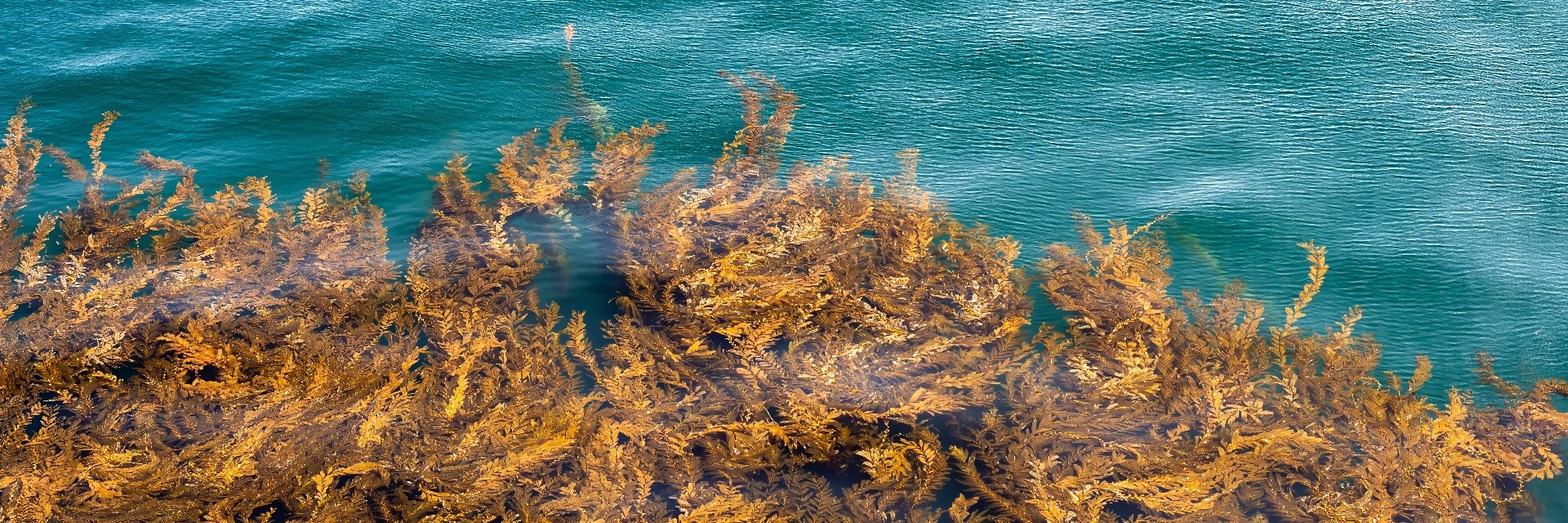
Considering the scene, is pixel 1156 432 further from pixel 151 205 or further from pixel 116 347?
pixel 151 205

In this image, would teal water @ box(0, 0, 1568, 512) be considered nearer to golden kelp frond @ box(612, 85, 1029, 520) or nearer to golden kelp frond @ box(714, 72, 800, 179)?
golden kelp frond @ box(714, 72, 800, 179)

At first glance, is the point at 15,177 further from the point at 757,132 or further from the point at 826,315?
the point at 826,315

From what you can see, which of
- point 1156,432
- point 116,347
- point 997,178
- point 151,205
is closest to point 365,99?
point 151,205

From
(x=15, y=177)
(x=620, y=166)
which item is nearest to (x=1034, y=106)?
(x=620, y=166)

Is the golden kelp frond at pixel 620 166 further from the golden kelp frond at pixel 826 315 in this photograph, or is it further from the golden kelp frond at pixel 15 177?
the golden kelp frond at pixel 15 177

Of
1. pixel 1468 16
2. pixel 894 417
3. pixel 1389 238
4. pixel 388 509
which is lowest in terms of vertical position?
pixel 388 509

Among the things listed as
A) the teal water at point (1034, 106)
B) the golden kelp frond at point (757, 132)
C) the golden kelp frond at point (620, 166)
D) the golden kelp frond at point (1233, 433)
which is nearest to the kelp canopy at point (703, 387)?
the golden kelp frond at point (1233, 433)

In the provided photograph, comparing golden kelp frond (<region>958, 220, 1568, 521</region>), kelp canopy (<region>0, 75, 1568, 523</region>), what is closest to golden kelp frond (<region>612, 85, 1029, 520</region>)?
kelp canopy (<region>0, 75, 1568, 523</region>)

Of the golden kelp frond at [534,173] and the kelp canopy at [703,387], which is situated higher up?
the golden kelp frond at [534,173]
